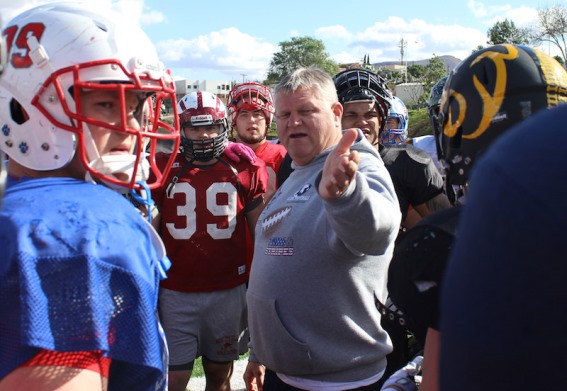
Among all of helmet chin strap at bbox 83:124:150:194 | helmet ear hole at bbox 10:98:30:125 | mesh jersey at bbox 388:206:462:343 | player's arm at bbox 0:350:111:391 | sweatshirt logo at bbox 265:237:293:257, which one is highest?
helmet ear hole at bbox 10:98:30:125

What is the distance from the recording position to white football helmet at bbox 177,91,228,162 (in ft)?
13.4

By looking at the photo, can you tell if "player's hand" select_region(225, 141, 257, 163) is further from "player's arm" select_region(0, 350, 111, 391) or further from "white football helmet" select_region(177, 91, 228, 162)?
"player's arm" select_region(0, 350, 111, 391)

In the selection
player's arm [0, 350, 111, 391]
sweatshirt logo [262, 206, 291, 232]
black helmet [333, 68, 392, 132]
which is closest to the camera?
player's arm [0, 350, 111, 391]

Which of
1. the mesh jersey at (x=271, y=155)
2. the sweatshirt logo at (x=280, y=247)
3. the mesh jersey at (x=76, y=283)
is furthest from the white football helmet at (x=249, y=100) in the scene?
the mesh jersey at (x=76, y=283)

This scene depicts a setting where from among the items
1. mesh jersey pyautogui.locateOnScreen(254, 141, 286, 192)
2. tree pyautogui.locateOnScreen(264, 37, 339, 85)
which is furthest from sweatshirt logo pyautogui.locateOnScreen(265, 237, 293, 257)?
tree pyautogui.locateOnScreen(264, 37, 339, 85)

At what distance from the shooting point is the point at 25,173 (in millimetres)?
1706

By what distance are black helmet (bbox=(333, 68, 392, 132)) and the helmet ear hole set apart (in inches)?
98.6

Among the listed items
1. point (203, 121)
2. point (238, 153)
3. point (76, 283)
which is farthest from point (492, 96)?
point (203, 121)

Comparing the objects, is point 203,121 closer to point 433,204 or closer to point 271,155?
point 271,155

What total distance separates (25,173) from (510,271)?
4.81ft

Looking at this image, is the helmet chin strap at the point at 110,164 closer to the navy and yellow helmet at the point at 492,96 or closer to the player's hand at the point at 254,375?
the navy and yellow helmet at the point at 492,96

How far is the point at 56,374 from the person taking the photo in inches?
45.4

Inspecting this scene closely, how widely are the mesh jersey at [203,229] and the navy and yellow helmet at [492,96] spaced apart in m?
2.47

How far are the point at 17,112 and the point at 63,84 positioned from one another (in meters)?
0.21
